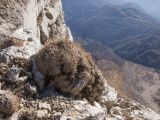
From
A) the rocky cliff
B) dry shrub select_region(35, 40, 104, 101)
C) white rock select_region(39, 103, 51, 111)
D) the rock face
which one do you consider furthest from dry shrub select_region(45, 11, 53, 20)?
white rock select_region(39, 103, 51, 111)

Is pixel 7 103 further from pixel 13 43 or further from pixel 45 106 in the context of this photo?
pixel 13 43

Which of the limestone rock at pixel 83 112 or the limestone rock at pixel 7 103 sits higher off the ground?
the limestone rock at pixel 7 103

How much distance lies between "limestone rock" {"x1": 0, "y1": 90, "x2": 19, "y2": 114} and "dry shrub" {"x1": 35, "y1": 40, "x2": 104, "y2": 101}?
240cm

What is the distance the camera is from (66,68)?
1866 centimetres

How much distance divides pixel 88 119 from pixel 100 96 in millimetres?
3362

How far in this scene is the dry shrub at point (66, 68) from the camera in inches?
733

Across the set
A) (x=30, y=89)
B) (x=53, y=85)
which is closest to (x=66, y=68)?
(x=53, y=85)

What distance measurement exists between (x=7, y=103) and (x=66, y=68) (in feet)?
10.6

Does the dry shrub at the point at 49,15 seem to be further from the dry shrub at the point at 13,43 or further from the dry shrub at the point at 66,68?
the dry shrub at the point at 66,68

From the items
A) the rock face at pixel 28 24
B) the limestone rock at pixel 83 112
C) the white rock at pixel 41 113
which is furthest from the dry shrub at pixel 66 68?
the rock face at pixel 28 24

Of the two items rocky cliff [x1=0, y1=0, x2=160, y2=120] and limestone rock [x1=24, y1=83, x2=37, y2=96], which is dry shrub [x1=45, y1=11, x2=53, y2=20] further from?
limestone rock [x1=24, y1=83, x2=37, y2=96]

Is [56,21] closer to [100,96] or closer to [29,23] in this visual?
[29,23]

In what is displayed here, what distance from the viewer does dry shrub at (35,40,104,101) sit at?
1861cm

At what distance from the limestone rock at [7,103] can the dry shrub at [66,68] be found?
94.3 inches
